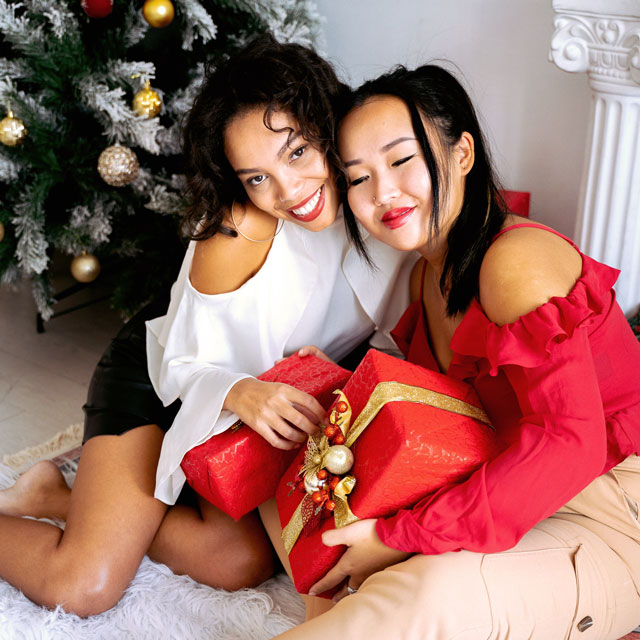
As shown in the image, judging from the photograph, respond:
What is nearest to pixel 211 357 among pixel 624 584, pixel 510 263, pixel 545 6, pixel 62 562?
pixel 62 562

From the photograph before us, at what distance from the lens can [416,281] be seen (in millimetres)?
1728

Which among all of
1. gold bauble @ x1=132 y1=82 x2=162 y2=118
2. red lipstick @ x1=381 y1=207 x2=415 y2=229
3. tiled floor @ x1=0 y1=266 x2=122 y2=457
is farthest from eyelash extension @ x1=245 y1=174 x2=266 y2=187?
tiled floor @ x1=0 y1=266 x2=122 y2=457

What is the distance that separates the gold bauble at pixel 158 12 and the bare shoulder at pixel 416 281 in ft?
3.23

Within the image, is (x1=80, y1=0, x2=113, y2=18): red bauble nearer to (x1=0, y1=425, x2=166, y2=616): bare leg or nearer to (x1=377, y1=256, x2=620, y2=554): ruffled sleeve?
(x1=0, y1=425, x2=166, y2=616): bare leg

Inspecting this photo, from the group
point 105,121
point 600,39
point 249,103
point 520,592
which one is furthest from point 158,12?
point 520,592

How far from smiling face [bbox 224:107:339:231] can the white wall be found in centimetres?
75

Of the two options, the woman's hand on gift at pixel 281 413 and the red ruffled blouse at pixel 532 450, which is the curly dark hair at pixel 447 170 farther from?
the woman's hand on gift at pixel 281 413

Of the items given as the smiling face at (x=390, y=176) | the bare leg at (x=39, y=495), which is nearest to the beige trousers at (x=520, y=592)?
the smiling face at (x=390, y=176)

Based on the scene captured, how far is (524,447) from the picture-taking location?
1.11 metres

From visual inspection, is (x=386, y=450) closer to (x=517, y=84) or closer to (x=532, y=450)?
(x=532, y=450)

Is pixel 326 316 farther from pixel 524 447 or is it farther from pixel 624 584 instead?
pixel 624 584

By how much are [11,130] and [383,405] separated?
144 cm

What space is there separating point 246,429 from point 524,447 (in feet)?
1.83

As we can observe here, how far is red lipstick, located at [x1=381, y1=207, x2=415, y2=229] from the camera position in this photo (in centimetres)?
135
